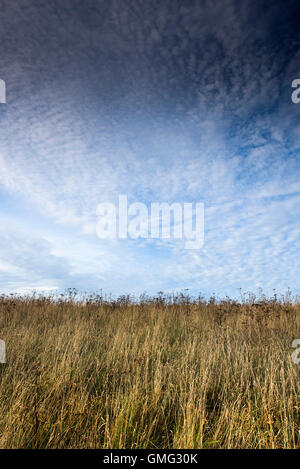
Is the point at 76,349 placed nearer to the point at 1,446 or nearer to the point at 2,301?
the point at 1,446

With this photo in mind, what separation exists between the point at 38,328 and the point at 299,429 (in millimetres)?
7065

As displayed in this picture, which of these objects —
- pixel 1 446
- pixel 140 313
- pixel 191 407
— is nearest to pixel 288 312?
pixel 140 313

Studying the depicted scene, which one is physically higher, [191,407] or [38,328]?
[38,328]

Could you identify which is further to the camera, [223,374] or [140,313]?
[140,313]

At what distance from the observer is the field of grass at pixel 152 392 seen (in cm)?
306

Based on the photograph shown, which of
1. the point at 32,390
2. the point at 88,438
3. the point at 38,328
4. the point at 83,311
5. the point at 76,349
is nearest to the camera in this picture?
the point at 88,438

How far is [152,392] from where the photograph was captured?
3801 millimetres

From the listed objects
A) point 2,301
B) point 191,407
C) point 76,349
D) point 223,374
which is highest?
point 2,301

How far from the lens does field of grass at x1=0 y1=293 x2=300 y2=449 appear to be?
3059 millimetres

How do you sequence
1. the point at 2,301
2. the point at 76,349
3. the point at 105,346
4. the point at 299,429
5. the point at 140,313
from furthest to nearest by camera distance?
1. the point at 2,301
2. the point at 140,313
3. the point at 105,346
4. the point at 76,349
5. the point at 299,429

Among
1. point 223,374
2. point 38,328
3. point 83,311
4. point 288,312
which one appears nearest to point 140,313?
point 83,311
